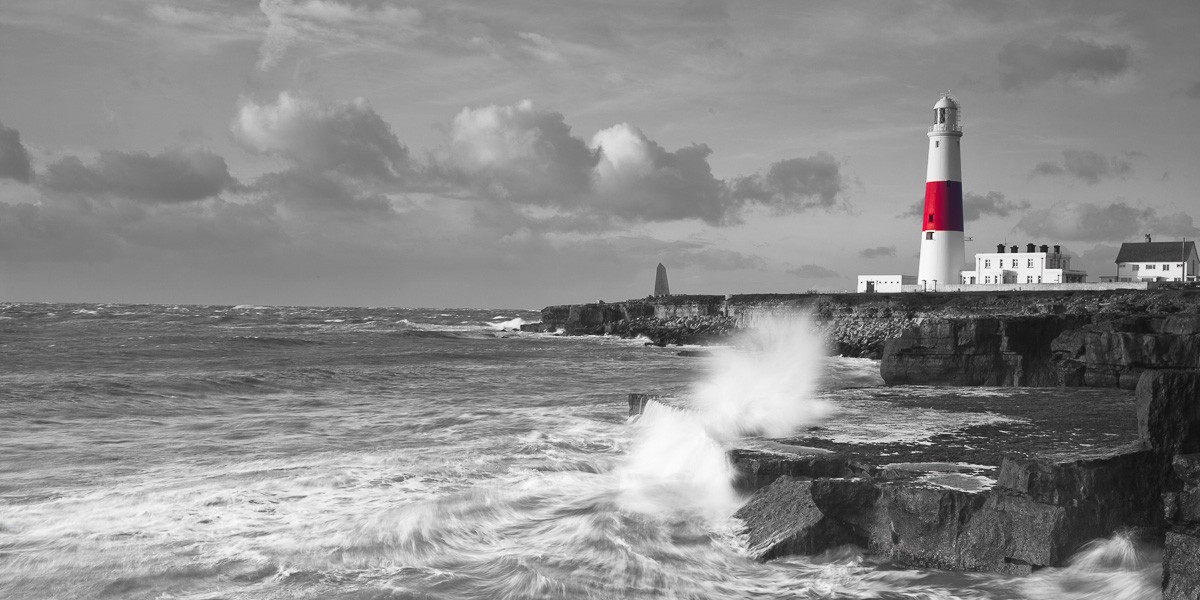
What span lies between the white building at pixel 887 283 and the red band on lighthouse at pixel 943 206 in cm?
510

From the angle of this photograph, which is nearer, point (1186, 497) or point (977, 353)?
point (1186, 497)

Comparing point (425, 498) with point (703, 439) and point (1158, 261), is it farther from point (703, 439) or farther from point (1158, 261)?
point (1158, 261)

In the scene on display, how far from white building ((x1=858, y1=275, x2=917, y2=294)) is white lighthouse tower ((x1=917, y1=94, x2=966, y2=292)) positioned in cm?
386

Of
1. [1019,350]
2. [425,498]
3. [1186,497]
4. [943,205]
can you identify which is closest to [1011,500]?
[1186,497]

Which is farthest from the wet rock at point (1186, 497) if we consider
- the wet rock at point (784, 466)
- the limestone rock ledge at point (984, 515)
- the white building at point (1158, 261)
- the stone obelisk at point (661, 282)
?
the stone obelisk at point (661, 282)

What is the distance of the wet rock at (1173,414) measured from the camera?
22.0ft

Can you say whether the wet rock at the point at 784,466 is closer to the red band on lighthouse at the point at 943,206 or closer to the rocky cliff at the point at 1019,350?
the rocky cliff at the point at 1019,350

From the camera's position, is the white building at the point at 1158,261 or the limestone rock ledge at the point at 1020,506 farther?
the white building at the point at 1158,261

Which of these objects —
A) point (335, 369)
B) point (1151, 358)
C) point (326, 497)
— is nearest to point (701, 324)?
point (335, 369)

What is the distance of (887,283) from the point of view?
4509 cm

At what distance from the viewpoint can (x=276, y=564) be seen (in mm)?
6953

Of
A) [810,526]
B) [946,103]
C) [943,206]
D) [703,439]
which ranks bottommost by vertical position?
[810,526]

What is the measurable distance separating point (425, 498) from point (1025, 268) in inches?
1748

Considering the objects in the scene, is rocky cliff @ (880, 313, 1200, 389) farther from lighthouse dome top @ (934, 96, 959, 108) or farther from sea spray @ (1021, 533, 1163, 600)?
lighthouse dome top @ (934, 96, 959, 108)
